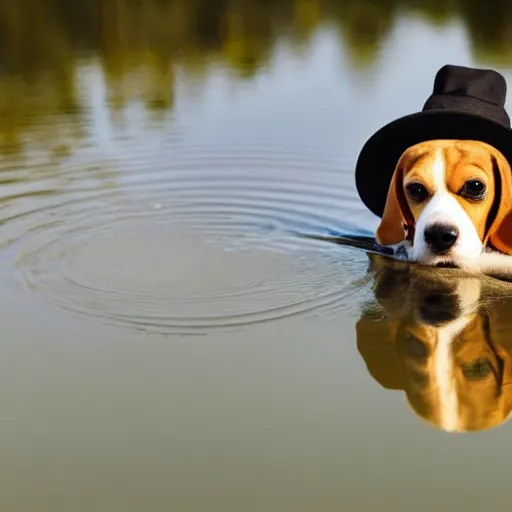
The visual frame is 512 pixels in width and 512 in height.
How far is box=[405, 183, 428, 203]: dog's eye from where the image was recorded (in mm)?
4461

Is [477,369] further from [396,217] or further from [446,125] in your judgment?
[446,125]

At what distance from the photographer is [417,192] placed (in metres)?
4.49

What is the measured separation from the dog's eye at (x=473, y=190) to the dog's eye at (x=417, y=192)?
156 mm

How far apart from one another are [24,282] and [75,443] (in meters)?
1.61

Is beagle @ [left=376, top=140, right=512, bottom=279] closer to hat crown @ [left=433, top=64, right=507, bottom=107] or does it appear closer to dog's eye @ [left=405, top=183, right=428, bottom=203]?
dog's eye @ [left=405, top=183, right=428, bottom=203]

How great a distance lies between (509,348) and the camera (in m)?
3.75

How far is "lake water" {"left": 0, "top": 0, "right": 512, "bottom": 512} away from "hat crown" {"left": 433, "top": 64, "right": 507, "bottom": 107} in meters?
0.84

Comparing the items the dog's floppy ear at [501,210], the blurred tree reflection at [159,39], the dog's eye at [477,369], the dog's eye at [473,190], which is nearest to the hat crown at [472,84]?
the dog's floppy ear at [501,210]

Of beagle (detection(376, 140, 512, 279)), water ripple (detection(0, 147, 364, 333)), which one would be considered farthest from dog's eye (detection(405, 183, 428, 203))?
water ripple (detection(0, 147, 364, 333))

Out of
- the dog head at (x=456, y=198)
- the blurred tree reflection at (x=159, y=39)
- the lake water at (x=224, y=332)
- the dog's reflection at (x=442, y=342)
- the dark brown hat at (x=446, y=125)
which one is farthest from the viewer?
the blurred tree reflection at (x=159, y=39)

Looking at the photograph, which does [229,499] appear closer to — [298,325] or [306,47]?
[298,325]

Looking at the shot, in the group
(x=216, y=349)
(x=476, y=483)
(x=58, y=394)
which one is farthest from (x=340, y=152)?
(x=476, y=483)

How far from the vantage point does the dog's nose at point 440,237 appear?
4.32m

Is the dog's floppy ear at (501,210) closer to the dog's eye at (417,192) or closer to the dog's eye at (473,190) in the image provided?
the dog's eye at (473,190)
